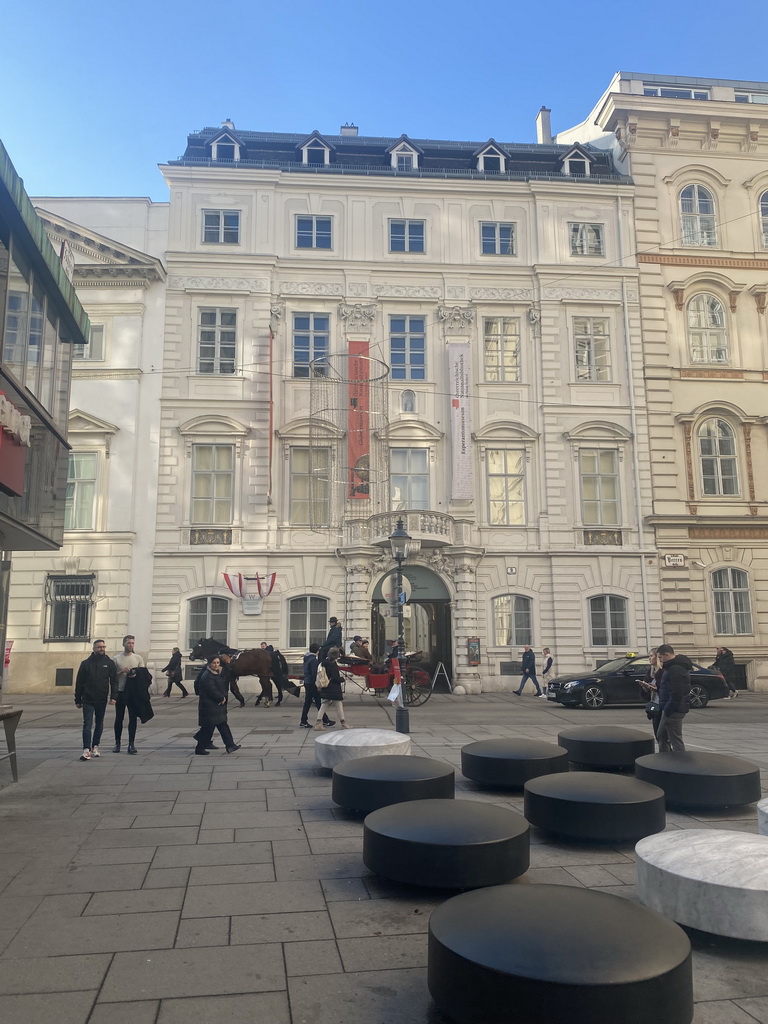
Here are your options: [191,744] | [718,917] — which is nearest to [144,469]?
[191,744]

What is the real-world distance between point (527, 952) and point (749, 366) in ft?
101

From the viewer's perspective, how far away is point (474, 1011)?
3.69m

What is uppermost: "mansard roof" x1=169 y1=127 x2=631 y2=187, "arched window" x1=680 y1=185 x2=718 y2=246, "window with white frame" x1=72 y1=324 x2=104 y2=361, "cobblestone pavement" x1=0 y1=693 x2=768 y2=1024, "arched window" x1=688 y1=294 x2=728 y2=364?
"mansard roof" x1=169 y1=127 x2=631 y2=187

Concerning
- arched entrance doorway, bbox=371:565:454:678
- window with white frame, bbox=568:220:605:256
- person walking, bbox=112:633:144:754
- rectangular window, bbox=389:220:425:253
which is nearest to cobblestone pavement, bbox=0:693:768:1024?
person walking, bbox=112:633:144:754

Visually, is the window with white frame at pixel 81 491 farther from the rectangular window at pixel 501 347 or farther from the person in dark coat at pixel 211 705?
the person in dark coat at pixel 211 705

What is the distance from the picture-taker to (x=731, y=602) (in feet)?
94.0

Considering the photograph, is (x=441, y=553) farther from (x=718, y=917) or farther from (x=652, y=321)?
(x=718, y=917)

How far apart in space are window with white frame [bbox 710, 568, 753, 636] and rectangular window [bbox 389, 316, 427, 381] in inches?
533

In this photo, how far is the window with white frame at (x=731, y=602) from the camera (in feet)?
93.5

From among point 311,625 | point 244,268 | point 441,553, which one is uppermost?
point 244,268

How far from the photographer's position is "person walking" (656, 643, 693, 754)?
1039cm

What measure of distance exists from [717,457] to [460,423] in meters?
10.1

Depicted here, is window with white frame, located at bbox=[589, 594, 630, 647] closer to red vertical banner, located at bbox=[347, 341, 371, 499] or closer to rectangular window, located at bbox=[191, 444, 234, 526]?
red vertical banner, located at bbox=[347, 341, 371, 499]

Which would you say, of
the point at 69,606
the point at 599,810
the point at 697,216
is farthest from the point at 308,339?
the point at 599,810
